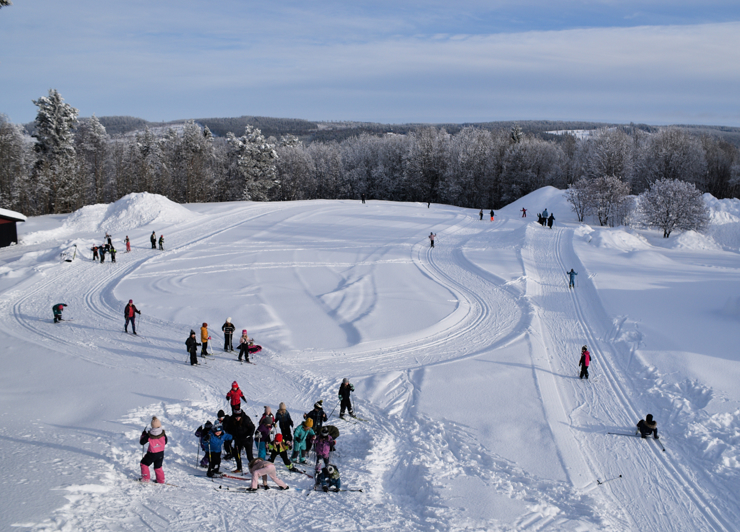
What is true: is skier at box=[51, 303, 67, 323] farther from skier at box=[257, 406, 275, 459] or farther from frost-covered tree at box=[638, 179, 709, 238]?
frost-covered tree at box=[638, 179, 709, 238]

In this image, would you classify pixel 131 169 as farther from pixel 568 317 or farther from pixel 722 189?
pixel 722 189

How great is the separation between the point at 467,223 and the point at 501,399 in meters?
27.2

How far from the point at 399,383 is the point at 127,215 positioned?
2856cm

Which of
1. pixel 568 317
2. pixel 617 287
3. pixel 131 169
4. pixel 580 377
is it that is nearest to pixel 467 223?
pixel 617 287

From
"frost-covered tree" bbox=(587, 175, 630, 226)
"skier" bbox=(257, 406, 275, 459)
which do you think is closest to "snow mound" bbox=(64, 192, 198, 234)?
"skier" bbox=(257, 406, 275, 459)

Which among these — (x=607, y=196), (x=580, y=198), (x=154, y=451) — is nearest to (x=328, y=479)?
(x=154, y=451)

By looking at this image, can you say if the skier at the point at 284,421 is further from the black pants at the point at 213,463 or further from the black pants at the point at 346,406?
the black pants at the point at 346,406

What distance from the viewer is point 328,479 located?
26.4ft

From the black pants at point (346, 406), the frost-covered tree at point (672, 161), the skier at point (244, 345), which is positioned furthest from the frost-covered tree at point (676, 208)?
the skier at point (244, 345)

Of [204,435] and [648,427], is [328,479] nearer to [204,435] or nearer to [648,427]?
[204,435]

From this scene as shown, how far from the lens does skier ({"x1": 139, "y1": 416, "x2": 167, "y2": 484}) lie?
760 centimetres

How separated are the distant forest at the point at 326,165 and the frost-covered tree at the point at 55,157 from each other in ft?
0.31

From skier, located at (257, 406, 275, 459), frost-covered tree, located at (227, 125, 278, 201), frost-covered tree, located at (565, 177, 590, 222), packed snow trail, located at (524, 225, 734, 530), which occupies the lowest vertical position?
packed snow trail, located at (524, 225, 734, 530)

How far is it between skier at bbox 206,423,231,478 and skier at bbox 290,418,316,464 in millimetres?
1408
